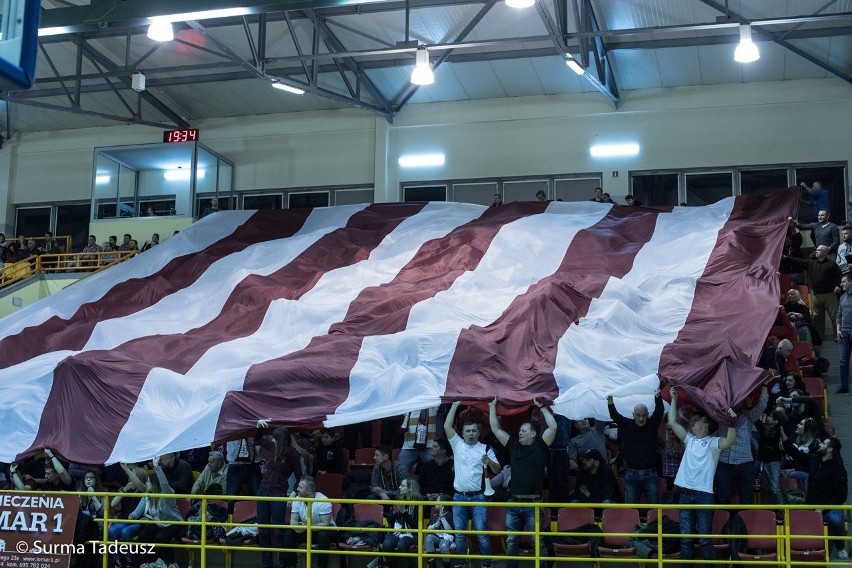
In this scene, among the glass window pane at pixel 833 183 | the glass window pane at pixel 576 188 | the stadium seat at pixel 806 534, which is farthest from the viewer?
the glass window pane at pixel 576 188

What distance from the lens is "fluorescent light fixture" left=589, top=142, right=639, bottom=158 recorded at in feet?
64.7

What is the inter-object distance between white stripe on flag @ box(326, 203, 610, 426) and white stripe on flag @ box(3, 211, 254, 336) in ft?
17.2

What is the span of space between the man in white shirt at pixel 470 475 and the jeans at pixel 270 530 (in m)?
1.85

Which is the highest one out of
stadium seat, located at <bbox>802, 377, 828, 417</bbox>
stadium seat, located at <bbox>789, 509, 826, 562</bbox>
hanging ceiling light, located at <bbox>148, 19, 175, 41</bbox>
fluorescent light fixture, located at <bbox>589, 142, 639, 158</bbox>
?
fluorescent light fixture, located at <bbox>589, 142, 639, 158</bbox>

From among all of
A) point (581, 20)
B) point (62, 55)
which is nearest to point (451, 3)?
point (581, 20)

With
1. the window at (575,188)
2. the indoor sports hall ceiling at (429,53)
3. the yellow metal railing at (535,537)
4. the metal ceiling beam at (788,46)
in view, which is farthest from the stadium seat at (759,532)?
the window at (575,188)

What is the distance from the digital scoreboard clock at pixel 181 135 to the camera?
21.1m

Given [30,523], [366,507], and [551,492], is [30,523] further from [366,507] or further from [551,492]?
[551,492]

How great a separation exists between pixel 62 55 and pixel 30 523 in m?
13.1

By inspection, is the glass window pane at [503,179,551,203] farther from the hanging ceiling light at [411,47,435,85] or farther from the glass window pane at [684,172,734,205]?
the hanging ceiling light at [411,47,435,85]

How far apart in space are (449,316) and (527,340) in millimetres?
1454

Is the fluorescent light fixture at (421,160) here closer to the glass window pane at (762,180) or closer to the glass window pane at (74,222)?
the glass window pane at (762,180)

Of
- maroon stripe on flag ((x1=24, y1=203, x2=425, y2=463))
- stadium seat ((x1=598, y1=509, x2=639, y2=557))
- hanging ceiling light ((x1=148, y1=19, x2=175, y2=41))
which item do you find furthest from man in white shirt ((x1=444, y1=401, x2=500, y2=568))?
hanging ceiling light ((x1=148, y1=19, x2=175, y2=41))

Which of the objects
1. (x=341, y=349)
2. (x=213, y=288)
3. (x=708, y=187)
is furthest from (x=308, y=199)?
(x=341, y=349)
